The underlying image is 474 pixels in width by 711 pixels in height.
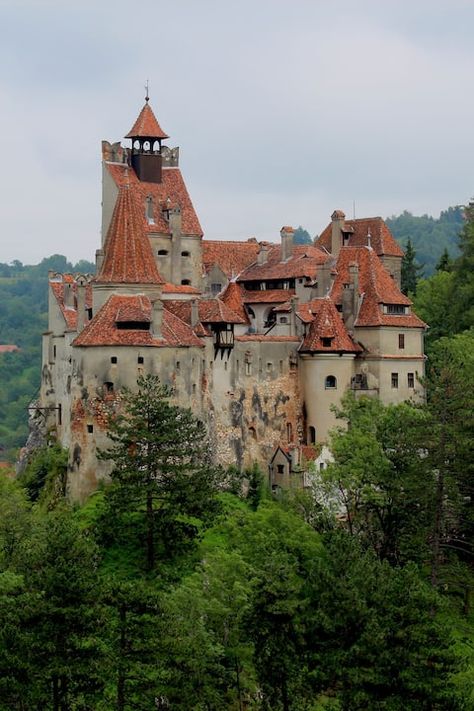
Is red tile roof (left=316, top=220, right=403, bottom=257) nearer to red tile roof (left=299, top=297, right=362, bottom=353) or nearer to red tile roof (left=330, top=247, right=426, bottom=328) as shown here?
red tile roof (left=330, top=247, right=426, bottom=328)

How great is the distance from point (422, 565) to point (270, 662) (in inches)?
925

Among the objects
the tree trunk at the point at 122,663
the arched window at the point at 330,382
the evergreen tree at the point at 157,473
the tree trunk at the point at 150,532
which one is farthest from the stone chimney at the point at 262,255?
the tree trunk at the point at 122,663

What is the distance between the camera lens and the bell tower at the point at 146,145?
100 metres

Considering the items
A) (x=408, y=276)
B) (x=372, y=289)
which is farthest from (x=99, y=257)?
(x=408, y=276)

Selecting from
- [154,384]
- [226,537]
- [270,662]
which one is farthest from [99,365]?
[270,662]

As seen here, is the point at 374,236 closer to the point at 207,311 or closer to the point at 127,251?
the point at 207,311

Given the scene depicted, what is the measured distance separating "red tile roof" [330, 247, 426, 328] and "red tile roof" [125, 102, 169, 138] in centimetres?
1473

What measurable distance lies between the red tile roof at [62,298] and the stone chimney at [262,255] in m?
12.4

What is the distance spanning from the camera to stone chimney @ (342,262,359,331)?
95.5m

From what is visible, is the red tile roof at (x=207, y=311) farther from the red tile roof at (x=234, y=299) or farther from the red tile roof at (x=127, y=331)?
the red tile roof at (x=234, y=299)

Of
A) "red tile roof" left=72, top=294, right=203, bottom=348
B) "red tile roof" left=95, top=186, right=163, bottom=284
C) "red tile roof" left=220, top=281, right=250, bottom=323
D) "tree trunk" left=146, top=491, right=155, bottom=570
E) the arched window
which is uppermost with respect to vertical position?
"red tile roof" left=95, top=186, right=163, bottom=284

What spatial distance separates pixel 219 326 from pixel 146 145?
16.1m

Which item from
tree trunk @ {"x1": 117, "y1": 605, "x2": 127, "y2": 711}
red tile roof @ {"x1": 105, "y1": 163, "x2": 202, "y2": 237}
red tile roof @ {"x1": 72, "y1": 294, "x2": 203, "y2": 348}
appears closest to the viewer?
tree trunk @ {"x1": 117, "y1": 605, "x2": 127, "y2": 711}

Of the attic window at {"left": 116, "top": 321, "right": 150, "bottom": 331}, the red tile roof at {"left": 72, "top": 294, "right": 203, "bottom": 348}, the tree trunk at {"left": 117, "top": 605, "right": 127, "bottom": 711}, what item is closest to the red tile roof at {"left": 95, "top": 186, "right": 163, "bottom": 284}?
the red tile roof at {"left": 72, "top": 294, "right": 203, "bottom": 348}
